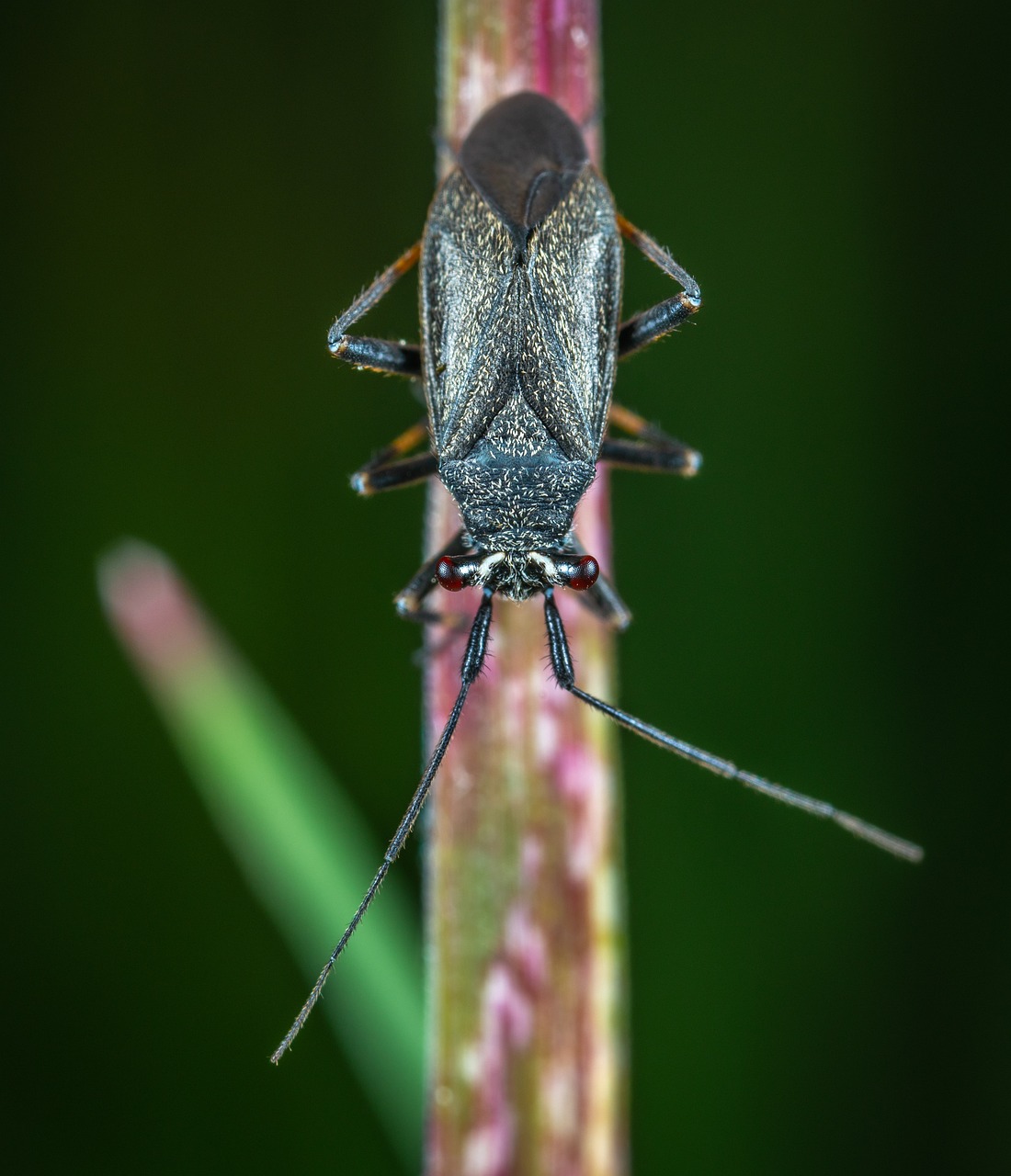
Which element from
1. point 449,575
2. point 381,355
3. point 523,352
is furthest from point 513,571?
point 381,355

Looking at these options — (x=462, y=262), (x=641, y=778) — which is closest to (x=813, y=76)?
(x=462, y=262)

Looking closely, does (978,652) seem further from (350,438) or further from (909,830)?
(350,438)

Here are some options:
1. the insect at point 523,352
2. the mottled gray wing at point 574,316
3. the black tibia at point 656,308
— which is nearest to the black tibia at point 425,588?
the insect at point 523,352

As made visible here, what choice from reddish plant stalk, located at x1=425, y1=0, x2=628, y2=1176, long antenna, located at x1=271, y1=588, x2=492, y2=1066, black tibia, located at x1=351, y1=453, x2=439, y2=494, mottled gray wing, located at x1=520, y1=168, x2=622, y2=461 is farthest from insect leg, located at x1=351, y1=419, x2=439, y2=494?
reddish plant stalk, located at x1=425, y1=0, x2=628, y2=1176

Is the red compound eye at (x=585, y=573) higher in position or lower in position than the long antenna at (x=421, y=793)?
higher

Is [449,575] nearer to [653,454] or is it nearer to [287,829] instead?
[287,829]

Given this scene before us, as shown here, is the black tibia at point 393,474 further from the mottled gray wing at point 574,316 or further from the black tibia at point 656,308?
the black tibia at point 656,308

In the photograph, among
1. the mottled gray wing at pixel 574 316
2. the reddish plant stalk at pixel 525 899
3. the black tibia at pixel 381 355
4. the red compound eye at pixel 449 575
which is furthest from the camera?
the black tibia at pixel 381 355
